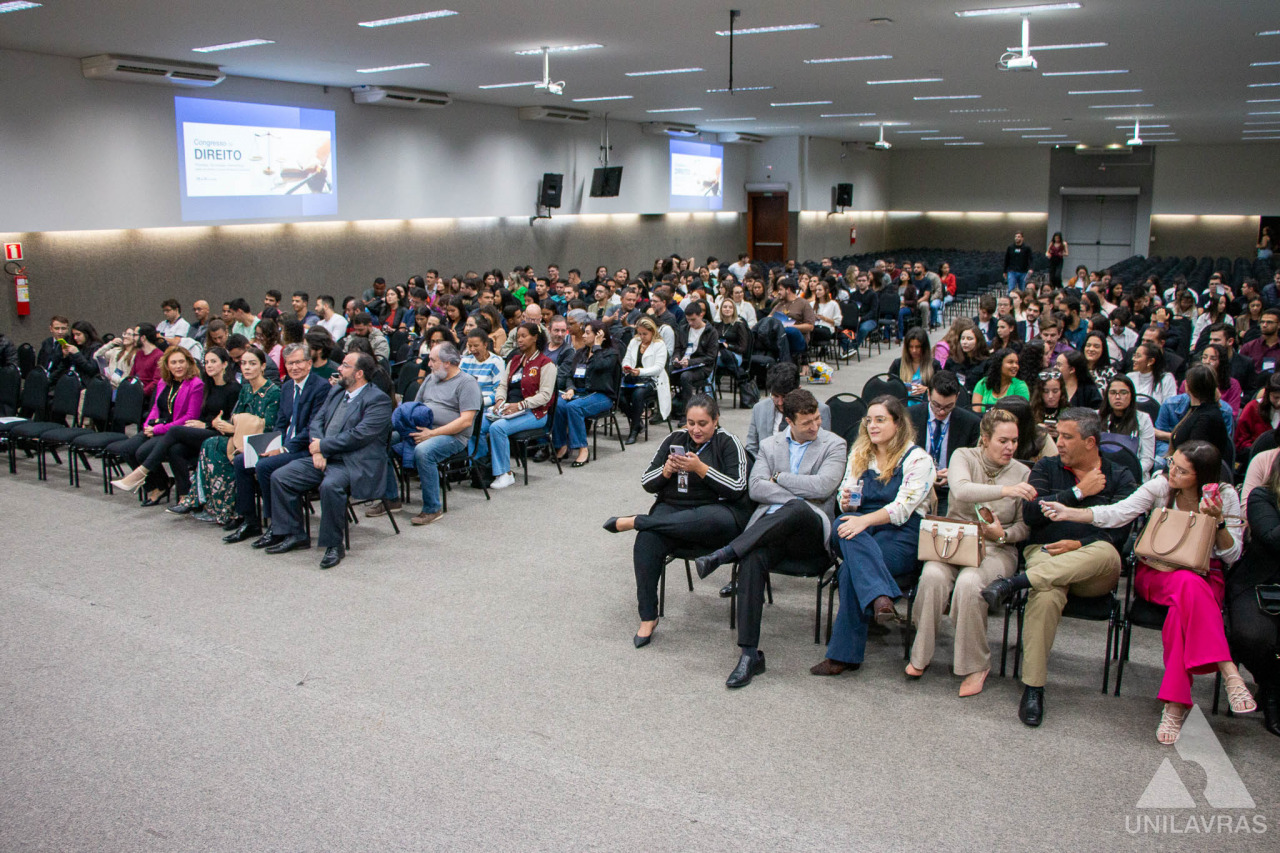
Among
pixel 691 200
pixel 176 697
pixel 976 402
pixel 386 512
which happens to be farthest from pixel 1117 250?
pixel 176 697

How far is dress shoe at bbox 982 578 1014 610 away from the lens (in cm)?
400

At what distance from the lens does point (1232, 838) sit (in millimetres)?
3133

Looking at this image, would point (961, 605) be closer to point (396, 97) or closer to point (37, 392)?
point (37, 392)

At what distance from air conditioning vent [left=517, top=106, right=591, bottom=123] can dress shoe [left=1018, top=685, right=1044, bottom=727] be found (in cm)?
1464

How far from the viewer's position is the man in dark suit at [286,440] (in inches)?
243

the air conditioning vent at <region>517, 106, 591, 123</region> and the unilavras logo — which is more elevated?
the air conditioning vent at <region>517, 106, 591, 123</region>

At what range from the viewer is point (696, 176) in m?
22.9

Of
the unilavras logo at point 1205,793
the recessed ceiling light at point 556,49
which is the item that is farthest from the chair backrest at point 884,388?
the recessed ceiling light at point 556,49

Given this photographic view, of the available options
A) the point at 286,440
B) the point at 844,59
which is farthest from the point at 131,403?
the point at 844,59

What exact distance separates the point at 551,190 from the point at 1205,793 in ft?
51.8

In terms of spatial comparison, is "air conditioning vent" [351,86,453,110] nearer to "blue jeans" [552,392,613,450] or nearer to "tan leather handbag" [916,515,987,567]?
"blue jeans" [552,392,613,450]

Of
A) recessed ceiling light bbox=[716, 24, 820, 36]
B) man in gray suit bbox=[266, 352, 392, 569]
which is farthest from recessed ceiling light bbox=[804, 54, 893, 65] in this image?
man in gray suit bbox=[266, 352, 392, 569]

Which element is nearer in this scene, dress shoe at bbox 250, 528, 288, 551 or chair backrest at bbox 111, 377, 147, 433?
dress shoe at bbox 250, 528, 288, 551

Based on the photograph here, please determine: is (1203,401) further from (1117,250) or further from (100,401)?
(1117,250)
